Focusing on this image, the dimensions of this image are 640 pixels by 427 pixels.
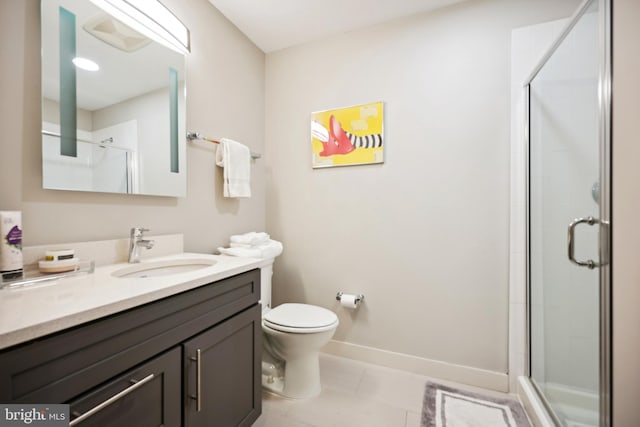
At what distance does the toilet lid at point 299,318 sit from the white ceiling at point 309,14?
6.27 ft

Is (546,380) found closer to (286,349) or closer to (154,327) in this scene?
(286,349)

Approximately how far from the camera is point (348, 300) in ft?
6.03

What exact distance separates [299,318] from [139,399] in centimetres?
87

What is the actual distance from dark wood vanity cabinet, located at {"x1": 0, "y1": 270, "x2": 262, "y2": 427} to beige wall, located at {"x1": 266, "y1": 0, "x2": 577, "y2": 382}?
89 centimetres

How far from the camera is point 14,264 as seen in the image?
84 cm

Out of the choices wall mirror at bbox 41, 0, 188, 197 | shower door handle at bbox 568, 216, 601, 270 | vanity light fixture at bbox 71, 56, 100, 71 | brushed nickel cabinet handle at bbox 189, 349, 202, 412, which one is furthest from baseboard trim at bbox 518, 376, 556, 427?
vanity light fixture at bbox 71, 56, 100, 71

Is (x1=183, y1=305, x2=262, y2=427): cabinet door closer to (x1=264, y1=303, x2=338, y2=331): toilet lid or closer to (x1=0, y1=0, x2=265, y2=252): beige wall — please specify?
(x1=264, y1=303, x2=338, y2=331): toilet lid

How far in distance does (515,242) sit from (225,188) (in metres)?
1.77

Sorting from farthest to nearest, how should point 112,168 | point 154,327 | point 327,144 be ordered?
point 327,144, point 112,168, point 154,327

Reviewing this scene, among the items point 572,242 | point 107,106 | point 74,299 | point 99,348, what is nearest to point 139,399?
point 99,348

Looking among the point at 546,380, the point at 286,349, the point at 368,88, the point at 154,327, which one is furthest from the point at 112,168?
the point at 546,380

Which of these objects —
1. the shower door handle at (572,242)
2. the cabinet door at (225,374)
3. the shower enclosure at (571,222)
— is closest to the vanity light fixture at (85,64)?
the cabinet door at (225,374)

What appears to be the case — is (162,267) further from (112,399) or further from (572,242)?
(572,242)

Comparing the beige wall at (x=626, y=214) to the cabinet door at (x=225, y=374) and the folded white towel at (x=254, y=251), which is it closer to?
the cabinet door at (x=225, y=374)
